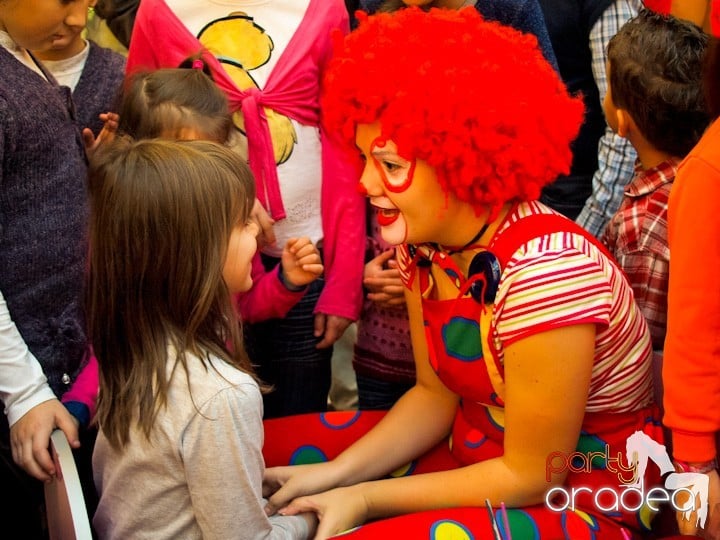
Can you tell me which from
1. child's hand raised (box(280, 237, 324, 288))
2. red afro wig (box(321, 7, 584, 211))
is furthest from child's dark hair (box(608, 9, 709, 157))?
child's hand raised (box(280, 237, 324, 288))

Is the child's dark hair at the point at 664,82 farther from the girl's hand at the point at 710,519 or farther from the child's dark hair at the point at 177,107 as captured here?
the child's dark hair at the point at 177,107

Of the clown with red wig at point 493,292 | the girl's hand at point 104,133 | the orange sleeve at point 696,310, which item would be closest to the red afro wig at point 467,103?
the clown with red wig at point 493,292

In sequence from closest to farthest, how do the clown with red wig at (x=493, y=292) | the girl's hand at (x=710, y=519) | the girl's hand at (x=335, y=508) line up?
the girl's hand at (x=710, y=519) < the clown with red wig at (x=493, y=292) < the girl's hand at (x=335, y=508)

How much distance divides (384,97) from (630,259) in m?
0.66

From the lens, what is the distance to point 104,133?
186 centimetres

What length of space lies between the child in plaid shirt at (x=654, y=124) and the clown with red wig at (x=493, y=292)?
0.92 feet

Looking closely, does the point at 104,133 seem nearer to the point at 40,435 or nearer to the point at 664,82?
the point at 40,435

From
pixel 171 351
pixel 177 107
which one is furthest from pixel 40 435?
pixel 177 107

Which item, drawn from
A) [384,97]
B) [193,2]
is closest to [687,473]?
[384,97]

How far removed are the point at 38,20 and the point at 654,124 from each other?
118cm

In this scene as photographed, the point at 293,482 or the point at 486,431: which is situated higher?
the point at 486,431

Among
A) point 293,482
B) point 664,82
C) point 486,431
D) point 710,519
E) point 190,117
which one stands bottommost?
point 293,482

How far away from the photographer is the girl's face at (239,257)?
1.35 meters

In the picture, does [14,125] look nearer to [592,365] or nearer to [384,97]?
[384,97]
